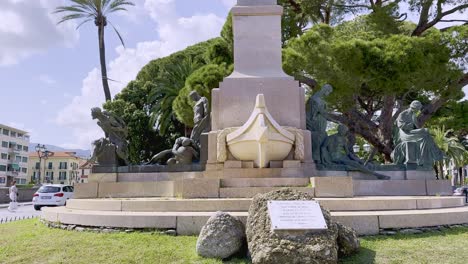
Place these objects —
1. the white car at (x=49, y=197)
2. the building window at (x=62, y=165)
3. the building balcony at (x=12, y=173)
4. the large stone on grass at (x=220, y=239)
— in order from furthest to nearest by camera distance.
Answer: the building window at (x=62, y=165)
the building balcony at (x=12, y=173)
the white car at (x=49, y=197)
the large stone on grass at (x=220, y=239)

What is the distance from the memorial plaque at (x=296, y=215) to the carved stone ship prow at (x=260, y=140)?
343 cm

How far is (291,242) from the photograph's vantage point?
16.3 feet

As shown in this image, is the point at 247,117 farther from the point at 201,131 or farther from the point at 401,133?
the point at 401,133

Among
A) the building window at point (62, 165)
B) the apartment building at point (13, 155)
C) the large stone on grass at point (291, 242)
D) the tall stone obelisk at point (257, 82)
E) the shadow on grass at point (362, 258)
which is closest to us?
the large stone on grass at point (291, 242)

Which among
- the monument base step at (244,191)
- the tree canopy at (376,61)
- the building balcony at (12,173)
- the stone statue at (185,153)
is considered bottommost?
the monument base step at (244,191)

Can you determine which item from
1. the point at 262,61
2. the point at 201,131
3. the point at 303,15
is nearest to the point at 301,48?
the point at 303,15

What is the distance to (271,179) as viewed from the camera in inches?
341

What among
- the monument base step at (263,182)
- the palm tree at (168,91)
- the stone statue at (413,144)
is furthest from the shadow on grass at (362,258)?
the palm tree at (168,91)

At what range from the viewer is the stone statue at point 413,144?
11.0 m

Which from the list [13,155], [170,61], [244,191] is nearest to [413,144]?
[244,191]

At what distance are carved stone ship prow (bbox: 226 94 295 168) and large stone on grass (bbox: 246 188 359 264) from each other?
3.63 m

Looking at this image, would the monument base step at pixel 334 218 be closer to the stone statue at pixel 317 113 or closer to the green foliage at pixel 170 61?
the stone statue at pixel 317 113

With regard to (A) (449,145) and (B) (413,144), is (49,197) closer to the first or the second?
(B) (413,144)

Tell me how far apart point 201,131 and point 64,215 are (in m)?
4.52
